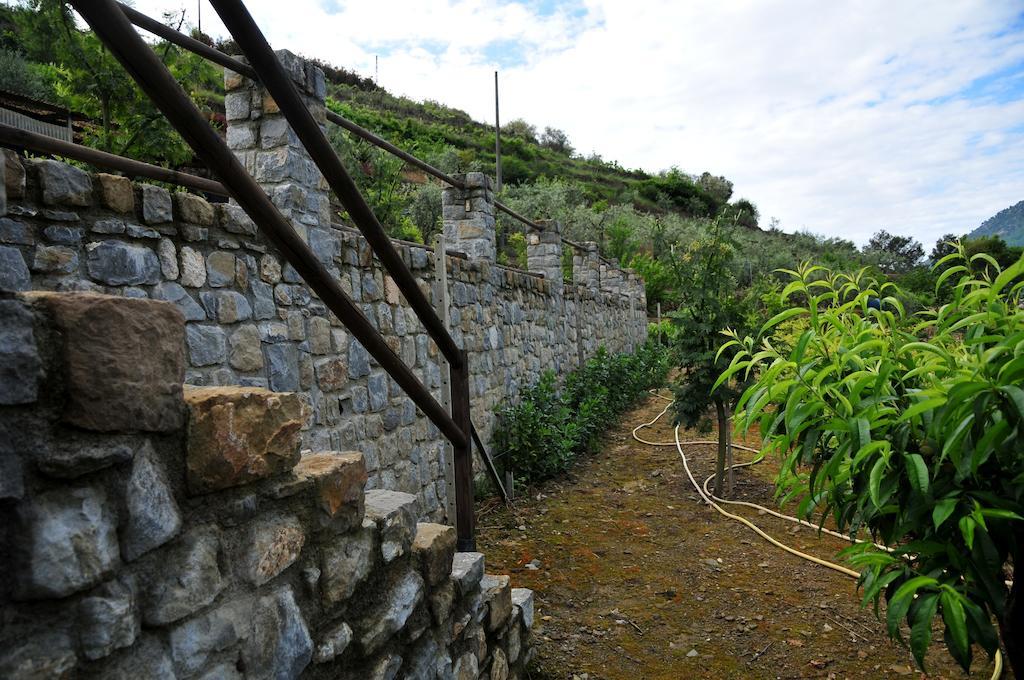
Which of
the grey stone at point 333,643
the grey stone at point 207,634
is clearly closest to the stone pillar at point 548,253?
the grey stone at point 333,643

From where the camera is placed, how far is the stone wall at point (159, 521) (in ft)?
2.72

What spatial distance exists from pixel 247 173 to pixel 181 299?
→ 154cm

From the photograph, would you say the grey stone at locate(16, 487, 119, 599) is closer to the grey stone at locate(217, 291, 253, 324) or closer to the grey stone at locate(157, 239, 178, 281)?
the grey stone at locate(157, 239, 178, 281)

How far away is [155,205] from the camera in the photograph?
247 centimetres

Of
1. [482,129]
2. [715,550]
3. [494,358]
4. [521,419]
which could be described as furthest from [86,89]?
[482,129]

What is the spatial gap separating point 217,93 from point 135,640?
23.9m

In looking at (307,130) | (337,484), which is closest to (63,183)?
(307,130)

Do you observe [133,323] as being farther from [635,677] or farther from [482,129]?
[482,129]

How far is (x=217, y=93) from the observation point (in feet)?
70.3

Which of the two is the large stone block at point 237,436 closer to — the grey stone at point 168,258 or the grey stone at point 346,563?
the grey stone at point 346,563

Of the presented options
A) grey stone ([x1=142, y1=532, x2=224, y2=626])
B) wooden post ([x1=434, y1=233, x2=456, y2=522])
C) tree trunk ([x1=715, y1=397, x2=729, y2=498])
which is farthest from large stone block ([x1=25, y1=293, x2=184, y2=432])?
tree trunk ([x1=715, y1=397, x2=729, y2=498])

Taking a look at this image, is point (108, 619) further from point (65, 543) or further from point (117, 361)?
point (117, 361)

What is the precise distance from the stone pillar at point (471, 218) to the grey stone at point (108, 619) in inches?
198

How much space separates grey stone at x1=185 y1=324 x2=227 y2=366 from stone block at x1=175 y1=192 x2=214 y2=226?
0.43 metres
